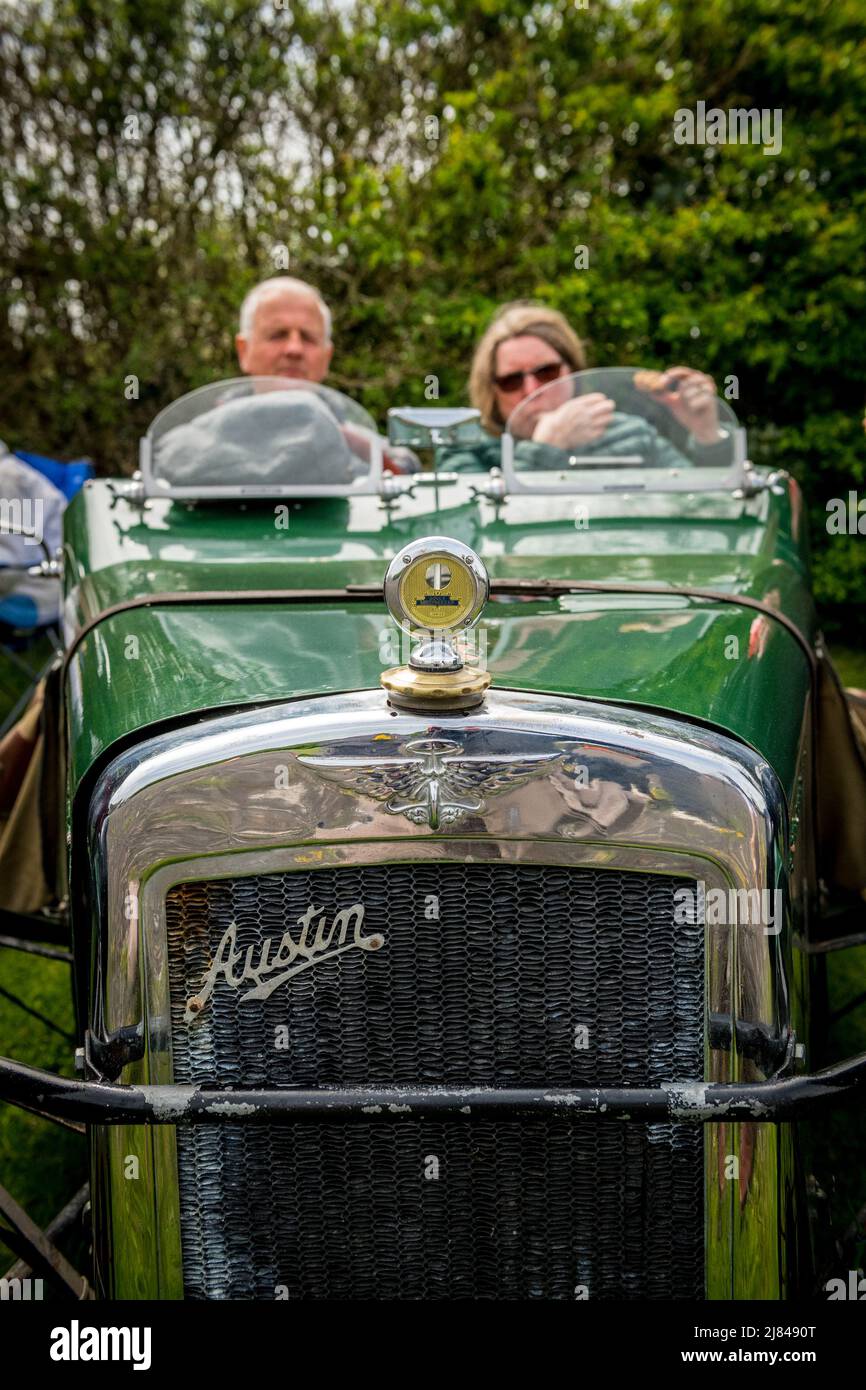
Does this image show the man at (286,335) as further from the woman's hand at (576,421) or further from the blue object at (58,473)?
the blue object at (58,473)

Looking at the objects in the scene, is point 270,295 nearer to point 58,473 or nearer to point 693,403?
point 693,403

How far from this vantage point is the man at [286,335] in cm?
378

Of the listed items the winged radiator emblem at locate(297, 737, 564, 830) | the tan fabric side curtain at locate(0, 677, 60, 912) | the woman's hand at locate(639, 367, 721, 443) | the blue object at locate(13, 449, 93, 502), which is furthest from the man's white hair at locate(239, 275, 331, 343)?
the blue object at locate(13, 449, 93, 502)

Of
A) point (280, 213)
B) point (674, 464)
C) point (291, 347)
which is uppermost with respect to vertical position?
point (280, 213)

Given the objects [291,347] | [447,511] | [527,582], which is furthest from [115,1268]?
[291,347]

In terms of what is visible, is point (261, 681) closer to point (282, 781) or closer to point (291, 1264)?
point (282, 781)

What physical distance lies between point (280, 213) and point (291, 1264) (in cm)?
699

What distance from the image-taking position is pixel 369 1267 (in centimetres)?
195

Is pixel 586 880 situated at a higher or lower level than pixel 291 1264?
higher

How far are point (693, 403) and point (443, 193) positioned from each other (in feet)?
15.4

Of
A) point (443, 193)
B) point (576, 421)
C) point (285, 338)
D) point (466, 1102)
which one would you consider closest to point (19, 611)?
point (285, 338)

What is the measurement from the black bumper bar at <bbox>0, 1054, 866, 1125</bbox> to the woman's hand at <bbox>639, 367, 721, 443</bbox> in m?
1.87

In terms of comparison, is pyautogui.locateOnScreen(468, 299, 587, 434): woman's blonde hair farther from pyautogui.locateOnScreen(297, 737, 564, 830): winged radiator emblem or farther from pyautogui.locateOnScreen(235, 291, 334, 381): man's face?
pyautogui.locateOnScreen(297, 737, 564, 830): winged radiator emblem

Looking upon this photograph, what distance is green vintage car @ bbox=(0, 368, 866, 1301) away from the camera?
1747 millimetres
